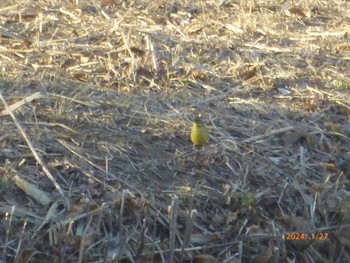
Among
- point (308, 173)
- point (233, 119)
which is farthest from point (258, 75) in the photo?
point (308, 173)

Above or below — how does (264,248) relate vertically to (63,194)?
below

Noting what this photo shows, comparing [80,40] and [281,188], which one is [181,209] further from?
[80,40]

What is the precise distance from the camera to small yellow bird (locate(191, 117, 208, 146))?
13.6ft

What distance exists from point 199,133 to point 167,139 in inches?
8.7

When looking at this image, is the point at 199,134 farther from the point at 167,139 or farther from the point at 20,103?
the point at 20,103

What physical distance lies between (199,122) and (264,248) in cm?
80

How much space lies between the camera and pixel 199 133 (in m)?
4.13

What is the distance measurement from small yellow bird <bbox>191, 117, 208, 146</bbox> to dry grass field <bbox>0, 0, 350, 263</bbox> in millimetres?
60

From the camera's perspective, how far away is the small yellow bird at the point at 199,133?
4133 millimetres

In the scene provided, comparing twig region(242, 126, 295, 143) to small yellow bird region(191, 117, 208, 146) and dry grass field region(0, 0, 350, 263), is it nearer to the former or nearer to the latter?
dry grass field region(0, 0, 350, 263)

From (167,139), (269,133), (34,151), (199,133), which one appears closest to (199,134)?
(199,133)

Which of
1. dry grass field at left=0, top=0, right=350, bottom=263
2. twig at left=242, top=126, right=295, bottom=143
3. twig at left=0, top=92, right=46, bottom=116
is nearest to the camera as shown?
dry grass field at left=0, top=0, right=350, bottom=263

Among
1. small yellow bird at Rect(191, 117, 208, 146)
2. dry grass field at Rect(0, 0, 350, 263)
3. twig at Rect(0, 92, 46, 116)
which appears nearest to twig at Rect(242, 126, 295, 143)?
dry grass field at Rect(0, 0, 350, 263)

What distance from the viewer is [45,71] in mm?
4875
